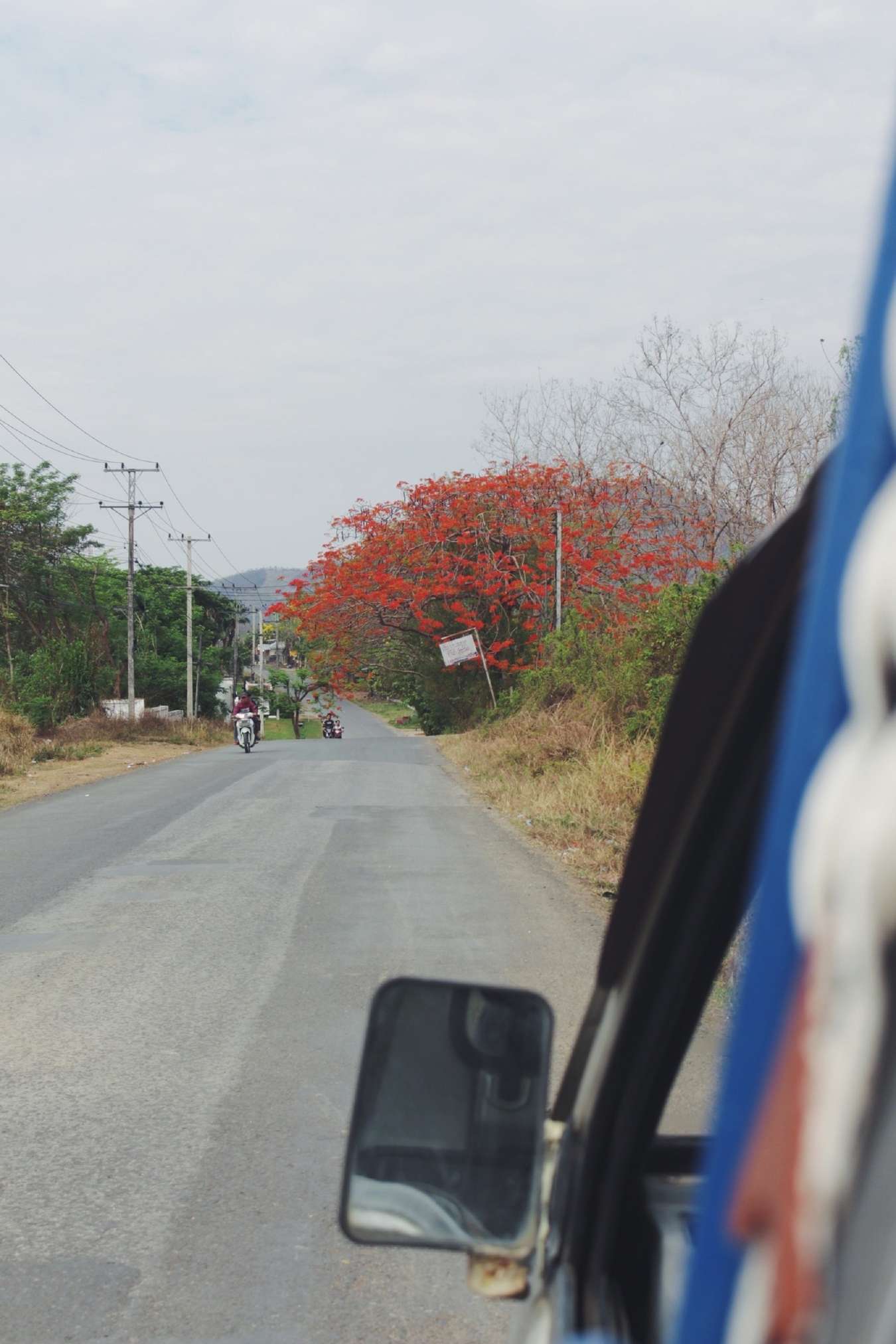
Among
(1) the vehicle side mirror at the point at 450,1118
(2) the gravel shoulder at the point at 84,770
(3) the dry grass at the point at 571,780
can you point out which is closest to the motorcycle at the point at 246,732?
(2) the gravel shoulder at the point at 84,770

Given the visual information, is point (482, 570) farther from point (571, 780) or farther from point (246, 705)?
point (571, 780)

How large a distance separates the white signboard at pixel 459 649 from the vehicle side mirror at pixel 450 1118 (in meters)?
28.2

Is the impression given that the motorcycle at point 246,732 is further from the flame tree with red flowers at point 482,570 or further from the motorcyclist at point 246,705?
the flame tree with red flowers at point 482,570

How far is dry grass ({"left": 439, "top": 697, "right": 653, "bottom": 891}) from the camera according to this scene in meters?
11.5

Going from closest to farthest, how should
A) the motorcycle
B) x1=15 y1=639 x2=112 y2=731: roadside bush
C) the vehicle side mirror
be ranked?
the vehicle side mirror → the motorcycle → x1=15 y1=639 x2=112 y2=731: roadside bush

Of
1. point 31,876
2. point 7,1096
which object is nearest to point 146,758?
point 31,876

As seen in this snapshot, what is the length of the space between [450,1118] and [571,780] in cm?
1306

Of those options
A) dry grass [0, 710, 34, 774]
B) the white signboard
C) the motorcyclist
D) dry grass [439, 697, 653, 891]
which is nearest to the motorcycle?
the motorcyclist

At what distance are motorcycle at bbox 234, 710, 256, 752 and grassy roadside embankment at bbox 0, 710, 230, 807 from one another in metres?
1.33

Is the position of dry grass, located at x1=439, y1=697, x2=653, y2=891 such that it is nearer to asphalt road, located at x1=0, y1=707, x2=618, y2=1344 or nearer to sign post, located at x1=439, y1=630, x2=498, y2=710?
asphalt road, located at x1=0, y1=707, x2=618, y2=1344

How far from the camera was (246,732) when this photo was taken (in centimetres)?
2844

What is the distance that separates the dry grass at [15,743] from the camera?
21.4 metres

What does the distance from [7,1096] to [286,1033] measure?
1171mm

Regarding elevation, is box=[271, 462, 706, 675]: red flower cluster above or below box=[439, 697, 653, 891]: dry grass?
above
